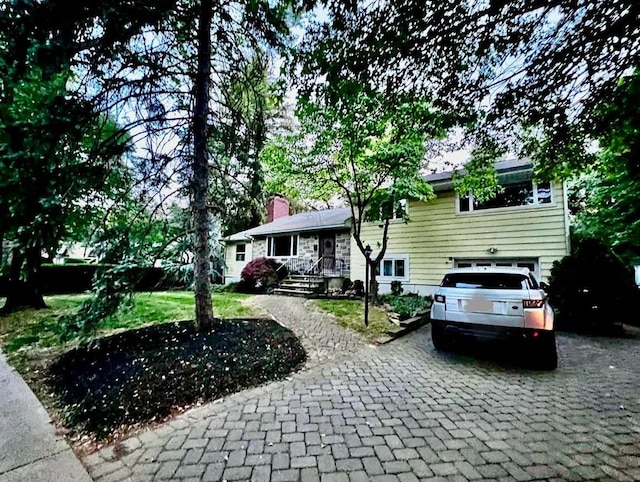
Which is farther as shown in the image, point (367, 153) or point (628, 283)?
point (367, 153)

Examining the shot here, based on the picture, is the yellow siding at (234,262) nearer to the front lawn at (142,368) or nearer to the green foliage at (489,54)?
the front lawn at (142,368)

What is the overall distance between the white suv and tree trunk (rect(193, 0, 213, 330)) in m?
4.19

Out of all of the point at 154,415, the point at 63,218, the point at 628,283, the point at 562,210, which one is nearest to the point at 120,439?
the point at 154,415

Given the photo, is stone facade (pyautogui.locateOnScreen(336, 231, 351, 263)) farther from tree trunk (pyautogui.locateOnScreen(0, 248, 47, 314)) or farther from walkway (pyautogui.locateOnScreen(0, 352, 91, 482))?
walkway (pyautogui.locateOnScreen(0, 352, 91, 482))

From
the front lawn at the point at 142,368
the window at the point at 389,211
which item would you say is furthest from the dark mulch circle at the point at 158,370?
the window at the point at 389,211

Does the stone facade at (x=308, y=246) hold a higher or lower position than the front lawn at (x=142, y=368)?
higher

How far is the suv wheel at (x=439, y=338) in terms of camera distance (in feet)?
16.9

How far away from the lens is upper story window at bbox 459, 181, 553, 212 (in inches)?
354

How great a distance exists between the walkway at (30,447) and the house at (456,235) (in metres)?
9.74

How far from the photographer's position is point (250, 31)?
5535 mm

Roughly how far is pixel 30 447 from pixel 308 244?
13022 mm

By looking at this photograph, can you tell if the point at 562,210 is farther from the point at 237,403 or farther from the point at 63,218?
the point at 63,218

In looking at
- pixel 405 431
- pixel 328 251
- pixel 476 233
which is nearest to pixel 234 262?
pixel 328 251

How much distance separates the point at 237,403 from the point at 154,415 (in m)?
0.86
